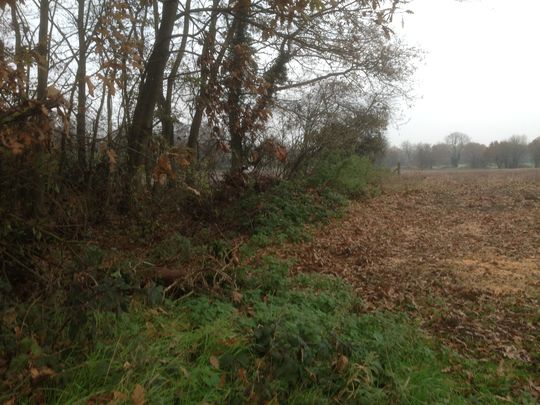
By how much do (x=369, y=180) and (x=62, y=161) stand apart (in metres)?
12.6

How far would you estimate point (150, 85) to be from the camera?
26.5 ft

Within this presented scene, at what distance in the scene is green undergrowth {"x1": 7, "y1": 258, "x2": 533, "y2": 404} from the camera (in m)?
2.90

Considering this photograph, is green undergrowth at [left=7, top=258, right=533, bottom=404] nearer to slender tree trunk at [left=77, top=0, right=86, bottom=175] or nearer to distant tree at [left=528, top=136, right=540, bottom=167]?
slender tree trunk at [left=77, top=0, right=86, bottom=175]

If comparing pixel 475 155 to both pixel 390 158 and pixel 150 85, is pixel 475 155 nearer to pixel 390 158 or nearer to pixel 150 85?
pixel 390 158

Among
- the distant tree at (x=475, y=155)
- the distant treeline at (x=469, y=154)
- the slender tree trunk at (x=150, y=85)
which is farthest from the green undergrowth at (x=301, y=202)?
the distant tree at (x=475, y=155)

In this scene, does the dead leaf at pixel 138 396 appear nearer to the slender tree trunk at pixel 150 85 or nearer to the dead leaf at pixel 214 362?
the dead leaf at pixel 214 362

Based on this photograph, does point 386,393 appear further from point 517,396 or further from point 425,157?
point 425,157

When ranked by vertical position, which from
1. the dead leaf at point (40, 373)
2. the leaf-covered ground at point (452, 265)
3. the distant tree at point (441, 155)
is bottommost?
the leaf-covered ground at point (452, 265)

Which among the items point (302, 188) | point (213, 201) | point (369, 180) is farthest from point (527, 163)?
point (213, 201)

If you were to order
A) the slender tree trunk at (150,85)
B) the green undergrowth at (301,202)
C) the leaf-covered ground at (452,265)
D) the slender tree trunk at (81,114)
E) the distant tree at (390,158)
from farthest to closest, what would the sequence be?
the distant tree at (390,158)
the green undergrowth at (301,202)
the slender tree trunk at (150,85)
the slender tree trunk at (81,114)
the leaf-covered ground at (452,265)

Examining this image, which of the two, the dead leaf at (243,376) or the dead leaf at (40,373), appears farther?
the dead leaf at (243,376)

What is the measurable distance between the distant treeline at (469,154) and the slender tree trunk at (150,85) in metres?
35.6

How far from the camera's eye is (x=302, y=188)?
12344 mm

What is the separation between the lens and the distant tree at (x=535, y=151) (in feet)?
153
